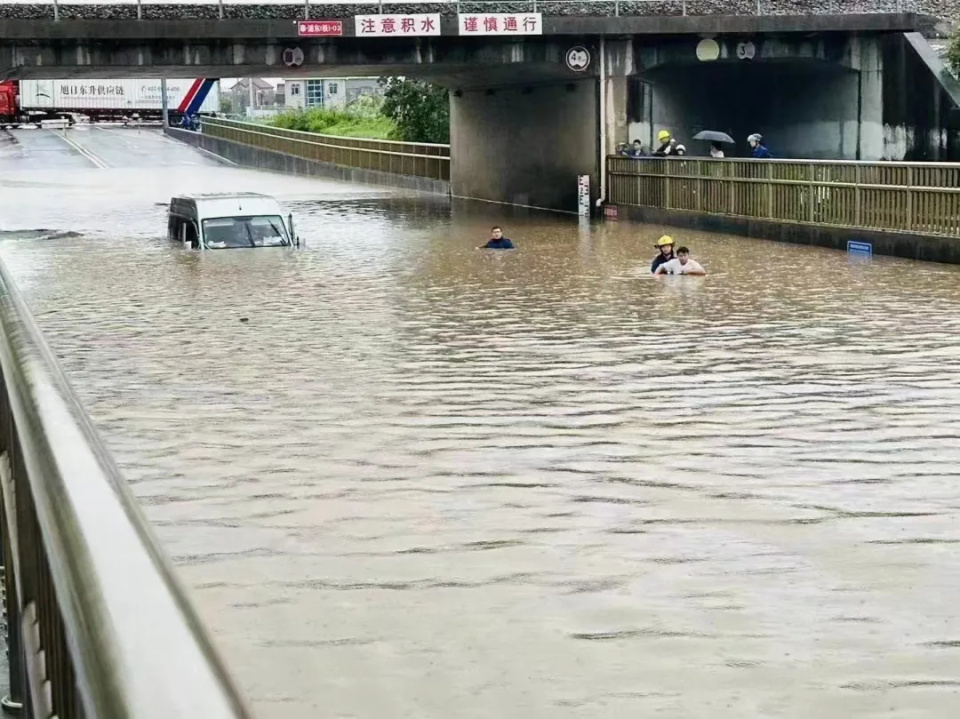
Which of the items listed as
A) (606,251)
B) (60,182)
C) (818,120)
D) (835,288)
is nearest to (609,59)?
(818,120)

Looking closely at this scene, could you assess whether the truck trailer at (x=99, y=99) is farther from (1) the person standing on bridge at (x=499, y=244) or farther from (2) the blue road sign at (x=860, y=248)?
(2) the blue road sign at (x=860, y=248)

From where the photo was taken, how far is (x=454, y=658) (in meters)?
5.68

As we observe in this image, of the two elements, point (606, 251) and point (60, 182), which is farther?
point (60, 182)

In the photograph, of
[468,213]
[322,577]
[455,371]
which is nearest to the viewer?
[322,577]

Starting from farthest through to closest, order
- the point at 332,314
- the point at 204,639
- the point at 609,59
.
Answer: the point at 609,59 < the point at 332,314 < the point at 204,639

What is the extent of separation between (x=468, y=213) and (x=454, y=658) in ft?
118

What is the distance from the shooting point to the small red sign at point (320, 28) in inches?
1409

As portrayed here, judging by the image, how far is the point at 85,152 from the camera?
243ft

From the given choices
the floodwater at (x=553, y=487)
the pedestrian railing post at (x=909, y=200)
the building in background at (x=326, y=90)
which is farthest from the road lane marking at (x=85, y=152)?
the floodwater at (x=553, y=487)

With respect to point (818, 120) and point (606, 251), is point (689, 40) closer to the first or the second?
point (818, 120)

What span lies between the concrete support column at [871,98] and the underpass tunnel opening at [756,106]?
0.16m

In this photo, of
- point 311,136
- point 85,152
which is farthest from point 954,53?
point 85,152

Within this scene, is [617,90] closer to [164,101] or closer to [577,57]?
[577,57]

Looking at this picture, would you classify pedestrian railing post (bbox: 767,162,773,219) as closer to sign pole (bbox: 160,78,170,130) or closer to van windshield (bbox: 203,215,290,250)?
van windshield (bbox: 203,215,290,250)
